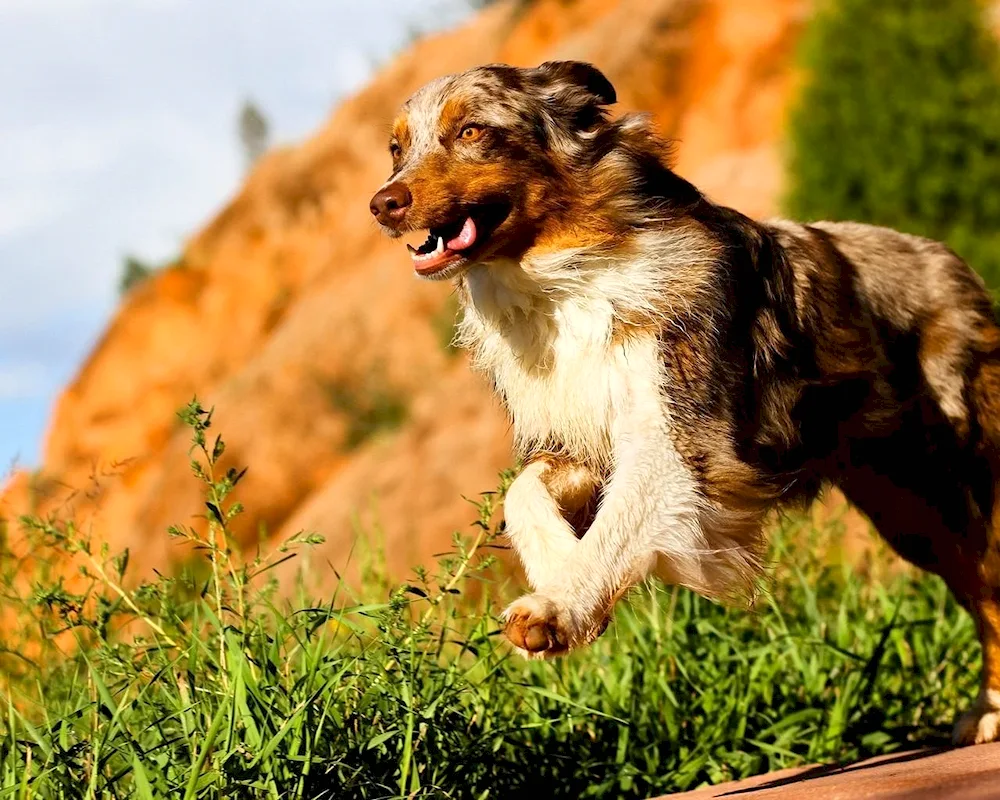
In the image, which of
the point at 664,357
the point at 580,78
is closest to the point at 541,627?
Result: the point at 664,357

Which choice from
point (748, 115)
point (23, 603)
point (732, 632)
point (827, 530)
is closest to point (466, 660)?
point (732, 632)

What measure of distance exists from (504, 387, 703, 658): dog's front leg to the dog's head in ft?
2.43

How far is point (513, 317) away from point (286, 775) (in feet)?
5.81

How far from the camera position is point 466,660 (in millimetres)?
6074

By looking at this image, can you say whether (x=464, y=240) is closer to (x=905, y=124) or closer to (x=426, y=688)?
(x=426, y=688)

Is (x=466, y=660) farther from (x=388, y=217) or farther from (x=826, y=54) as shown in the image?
(x=826, y=54)

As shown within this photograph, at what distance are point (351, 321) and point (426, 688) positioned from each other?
19.2 m

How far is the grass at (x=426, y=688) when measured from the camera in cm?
362

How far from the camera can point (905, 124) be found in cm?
1177

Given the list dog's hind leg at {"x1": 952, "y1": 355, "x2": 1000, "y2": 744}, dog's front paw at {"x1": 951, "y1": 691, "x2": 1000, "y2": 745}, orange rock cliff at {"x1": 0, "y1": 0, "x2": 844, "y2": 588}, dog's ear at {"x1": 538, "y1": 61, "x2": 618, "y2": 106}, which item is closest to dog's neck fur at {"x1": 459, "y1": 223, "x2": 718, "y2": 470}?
dog's ear at {"x1": 538, "y1": 61, "x2": 618, "y2": 106}

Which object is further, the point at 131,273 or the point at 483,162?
the point at 131,273

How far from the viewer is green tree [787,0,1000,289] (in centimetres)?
1137

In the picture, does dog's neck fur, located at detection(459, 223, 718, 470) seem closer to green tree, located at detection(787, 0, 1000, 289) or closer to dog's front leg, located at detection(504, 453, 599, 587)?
dog's front leg, located at detection(504, 453, 599, 587)

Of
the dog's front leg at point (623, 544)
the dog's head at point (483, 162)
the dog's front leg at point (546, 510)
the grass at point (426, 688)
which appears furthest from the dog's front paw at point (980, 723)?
the dog's head at point (483, 162)
